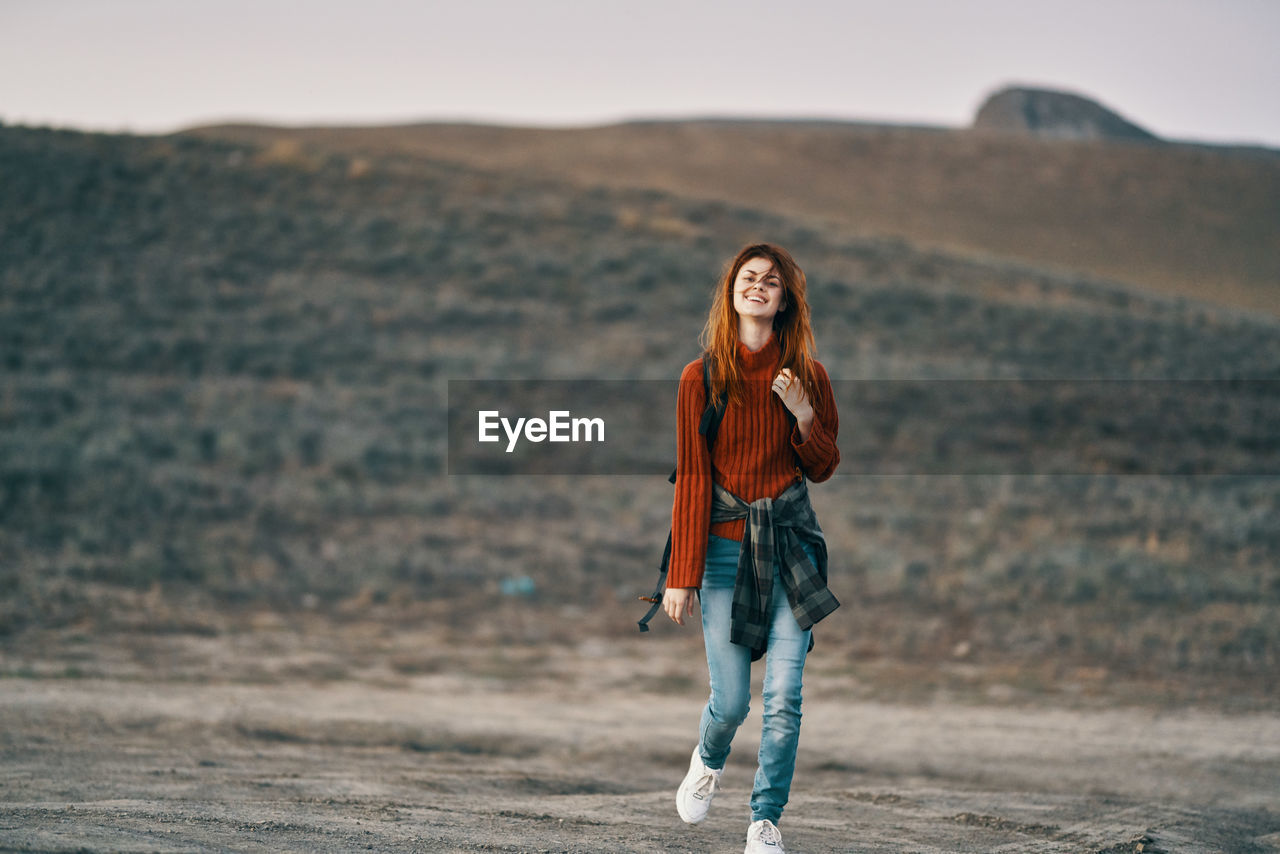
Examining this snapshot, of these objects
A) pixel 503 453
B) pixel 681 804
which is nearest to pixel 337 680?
pixel 681 804

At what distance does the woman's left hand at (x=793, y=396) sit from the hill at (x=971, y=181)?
A: 44812 millimetres

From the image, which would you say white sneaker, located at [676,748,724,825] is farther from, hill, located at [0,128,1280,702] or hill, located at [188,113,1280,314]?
hill, located at [188,113,1280,314]

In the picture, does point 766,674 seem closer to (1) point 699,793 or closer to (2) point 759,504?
(2) point 759,504

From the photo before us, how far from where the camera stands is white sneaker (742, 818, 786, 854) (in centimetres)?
391

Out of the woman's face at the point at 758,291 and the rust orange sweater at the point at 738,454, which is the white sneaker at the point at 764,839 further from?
the woman's face at the point at 758,291

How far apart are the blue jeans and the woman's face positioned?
85cm

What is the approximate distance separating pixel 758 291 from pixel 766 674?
4.52 ft

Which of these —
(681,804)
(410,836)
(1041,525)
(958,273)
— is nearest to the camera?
(681,804)

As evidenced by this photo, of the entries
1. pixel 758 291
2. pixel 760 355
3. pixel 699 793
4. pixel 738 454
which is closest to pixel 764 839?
pixel 699 793

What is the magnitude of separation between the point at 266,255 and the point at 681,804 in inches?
1057

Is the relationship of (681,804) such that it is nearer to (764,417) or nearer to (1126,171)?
(764,417)

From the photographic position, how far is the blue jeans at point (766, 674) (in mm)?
3908

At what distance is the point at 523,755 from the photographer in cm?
793

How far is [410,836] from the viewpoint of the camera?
466cm
